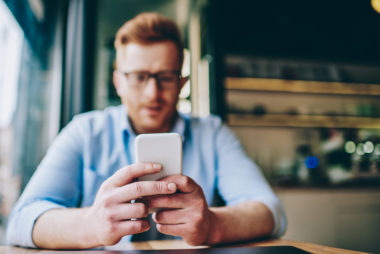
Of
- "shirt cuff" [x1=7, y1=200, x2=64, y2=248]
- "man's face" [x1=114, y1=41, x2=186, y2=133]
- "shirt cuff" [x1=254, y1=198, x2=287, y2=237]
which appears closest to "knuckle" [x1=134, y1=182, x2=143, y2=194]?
"shirt cuff" [x1=7, y1=200, x2=64, y2=248]

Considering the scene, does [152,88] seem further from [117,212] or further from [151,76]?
[117,212]

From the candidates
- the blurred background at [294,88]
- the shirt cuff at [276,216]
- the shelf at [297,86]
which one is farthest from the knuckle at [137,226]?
the shelf at [297,86]

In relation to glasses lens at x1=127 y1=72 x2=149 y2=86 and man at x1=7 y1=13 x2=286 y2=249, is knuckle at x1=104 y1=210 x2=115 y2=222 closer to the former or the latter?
man at x1=7 y1=13 x2=286 y2=249

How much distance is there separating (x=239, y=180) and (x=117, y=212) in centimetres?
59

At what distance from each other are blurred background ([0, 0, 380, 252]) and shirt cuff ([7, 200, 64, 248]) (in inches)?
44.7

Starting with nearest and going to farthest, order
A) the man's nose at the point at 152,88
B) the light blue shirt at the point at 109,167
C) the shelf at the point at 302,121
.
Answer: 1. the light blue shirt at the point at 109,167
2. the man's nose at the point at 152,88
3. the shelf at the point at 302,121

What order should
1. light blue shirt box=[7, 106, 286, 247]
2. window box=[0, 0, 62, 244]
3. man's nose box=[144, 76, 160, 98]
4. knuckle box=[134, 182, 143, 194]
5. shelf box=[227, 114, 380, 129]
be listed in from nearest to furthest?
knuckle box=[134, 182, 143, 194]
light blue shirt box=[7, 106, 286, 247]
man's nose box=[144, 76, 160, 98]
window box=[0, 0, 62, 244]
shelf box=[227, 114, 380, 129]

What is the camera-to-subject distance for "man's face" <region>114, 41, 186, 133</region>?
1.19m

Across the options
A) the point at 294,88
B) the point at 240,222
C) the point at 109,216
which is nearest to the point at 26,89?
the point at 109,216

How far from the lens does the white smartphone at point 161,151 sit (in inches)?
26.2

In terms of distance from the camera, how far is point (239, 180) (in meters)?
1.11

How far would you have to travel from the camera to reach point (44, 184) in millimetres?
939

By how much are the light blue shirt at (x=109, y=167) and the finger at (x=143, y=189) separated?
334 mm

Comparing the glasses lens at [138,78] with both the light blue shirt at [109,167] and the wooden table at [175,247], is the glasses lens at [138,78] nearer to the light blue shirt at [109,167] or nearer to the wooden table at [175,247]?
the light blue shirt at [109,167]
